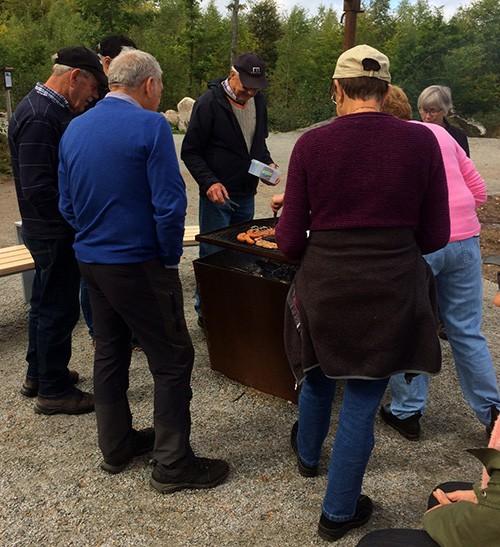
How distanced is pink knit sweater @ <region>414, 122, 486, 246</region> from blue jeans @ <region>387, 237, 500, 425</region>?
0.06m

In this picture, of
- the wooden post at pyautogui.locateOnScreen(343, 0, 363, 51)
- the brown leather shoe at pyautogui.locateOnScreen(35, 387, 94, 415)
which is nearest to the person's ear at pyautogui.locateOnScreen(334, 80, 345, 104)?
the brown leather shoe at pyautogui.locateOnScreen(35, 387, 94, 415)

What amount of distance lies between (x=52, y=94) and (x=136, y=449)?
1.64m

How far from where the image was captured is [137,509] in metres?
2.25

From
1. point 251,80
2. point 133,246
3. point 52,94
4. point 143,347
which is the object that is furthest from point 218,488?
point 251,80

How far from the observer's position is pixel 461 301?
2.55 metres

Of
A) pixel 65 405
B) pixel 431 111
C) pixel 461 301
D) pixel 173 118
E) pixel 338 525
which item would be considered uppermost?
pixel 431 111

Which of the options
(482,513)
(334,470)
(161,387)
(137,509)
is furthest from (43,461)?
(482,513)

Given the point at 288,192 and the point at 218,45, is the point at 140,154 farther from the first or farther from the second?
the point at 218,45

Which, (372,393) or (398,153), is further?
(372,393)

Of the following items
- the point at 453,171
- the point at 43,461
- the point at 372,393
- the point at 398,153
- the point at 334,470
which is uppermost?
the point at 398,153

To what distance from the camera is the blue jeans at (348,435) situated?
1960 millimetres

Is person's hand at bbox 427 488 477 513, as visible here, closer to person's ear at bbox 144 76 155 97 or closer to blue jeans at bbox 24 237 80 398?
person's ear at bbox 144 76 155 97

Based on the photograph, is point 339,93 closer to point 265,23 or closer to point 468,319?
point 468,319

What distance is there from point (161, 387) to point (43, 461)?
734mm
